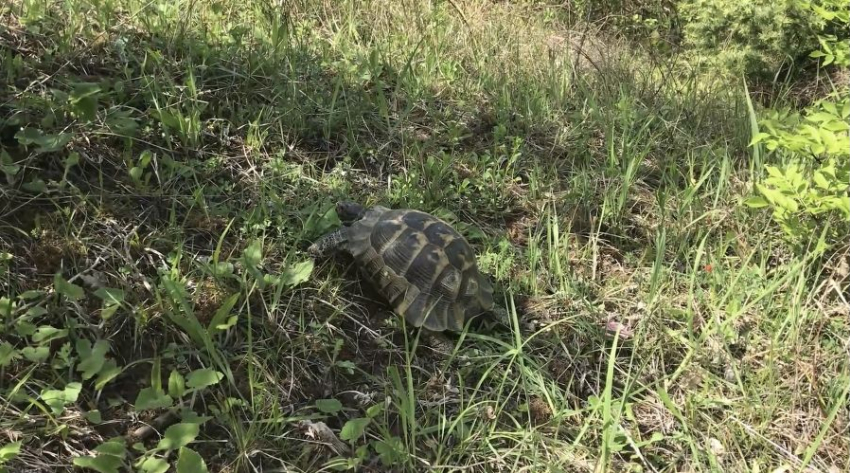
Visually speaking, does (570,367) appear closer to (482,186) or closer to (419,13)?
(482,186)

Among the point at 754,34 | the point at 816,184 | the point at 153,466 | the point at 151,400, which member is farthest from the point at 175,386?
the point at 754,34

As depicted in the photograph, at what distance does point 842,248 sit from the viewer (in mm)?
2646

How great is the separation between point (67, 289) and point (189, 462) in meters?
0.71

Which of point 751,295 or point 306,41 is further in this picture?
point 306,41

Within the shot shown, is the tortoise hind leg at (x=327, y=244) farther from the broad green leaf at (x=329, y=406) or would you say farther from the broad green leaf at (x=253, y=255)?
the broad green leaf at (x=329, y=406)

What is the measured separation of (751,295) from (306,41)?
2.88 m

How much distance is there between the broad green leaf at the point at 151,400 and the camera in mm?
1686

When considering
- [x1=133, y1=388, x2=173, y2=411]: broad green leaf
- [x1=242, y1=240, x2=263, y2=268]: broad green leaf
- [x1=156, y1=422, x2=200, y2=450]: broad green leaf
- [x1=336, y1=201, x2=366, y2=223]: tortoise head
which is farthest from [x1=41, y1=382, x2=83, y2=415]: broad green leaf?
[x1=336, y1=201, x2=366, y2=223]: tortoise head

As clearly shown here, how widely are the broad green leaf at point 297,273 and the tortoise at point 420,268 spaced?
0.18m

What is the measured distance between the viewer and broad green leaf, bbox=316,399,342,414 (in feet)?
6.21

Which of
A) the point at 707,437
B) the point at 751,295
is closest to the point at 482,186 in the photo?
the point at 751,295

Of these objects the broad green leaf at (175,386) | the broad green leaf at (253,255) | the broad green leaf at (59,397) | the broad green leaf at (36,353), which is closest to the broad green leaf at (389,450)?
the broad green leaf at (175,386)

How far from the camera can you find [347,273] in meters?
2.51

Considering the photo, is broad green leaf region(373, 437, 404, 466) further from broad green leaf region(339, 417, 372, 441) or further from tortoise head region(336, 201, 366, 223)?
tortoise head region(336, 201, 366, 223)
